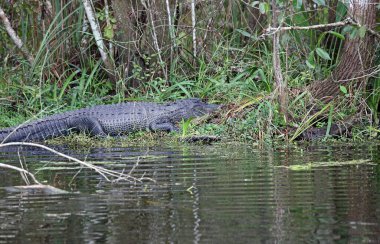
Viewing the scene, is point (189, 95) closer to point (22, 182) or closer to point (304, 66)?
point (304, 66)

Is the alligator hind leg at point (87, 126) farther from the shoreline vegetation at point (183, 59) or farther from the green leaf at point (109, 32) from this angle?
the green leaf at point (109, 32)

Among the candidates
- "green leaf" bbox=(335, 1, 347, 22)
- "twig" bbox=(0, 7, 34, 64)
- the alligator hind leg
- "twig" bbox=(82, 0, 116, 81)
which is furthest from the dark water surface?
"twig" bbox=(0, 7, 34, 64)

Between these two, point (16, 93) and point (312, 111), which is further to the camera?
point (16, 93)

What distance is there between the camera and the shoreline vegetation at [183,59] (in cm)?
991

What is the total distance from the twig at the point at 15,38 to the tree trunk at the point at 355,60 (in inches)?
162

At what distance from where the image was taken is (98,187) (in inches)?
234

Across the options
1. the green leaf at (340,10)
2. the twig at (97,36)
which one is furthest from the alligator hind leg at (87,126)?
the green leaf at (340,10)

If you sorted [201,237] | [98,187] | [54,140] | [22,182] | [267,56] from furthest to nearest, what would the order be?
[267,56]
[54,140]
[22,182]
[98,187]
[201,237]

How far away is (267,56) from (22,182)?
209 inches

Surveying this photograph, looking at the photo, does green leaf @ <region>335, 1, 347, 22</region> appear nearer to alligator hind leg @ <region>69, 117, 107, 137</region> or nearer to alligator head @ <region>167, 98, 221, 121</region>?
alligator head @ <region>167, 98, 221, 121</region>

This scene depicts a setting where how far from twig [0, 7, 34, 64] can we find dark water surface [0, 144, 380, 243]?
4.42 m

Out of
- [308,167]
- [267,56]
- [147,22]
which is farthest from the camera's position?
[147,22]

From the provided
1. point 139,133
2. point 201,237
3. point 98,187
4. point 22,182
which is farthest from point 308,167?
point 139,133

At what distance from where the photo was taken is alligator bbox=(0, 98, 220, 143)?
10438 millimetres
